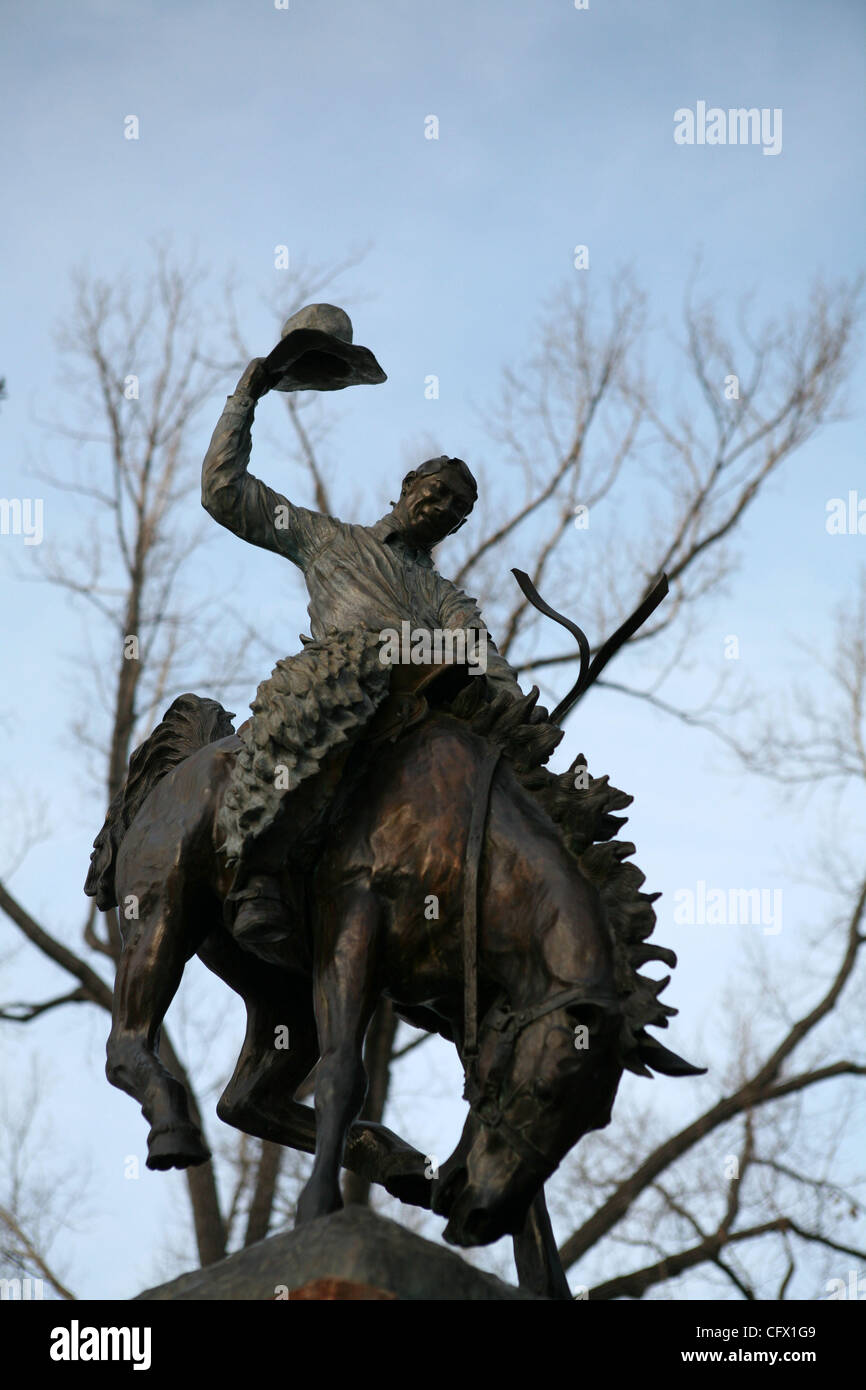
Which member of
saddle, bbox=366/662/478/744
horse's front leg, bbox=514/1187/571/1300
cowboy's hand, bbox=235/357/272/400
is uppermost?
cowboy's hand, bbox=235/357/272/400

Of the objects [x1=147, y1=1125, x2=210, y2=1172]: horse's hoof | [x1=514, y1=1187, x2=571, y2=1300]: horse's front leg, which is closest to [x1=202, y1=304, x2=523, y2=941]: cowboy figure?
[x1=147, y1=1125, x2=210, y2=1172]: horse's hoof

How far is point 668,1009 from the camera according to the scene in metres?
5.04

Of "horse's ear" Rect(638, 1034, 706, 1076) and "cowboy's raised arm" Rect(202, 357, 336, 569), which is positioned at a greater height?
"cowboy's raised arm" Rect(202, 357, 336, 569)

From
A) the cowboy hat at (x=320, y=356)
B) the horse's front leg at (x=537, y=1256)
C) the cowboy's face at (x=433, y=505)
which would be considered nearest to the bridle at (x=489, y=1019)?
the horse's front leg at (x=537, y=1256)

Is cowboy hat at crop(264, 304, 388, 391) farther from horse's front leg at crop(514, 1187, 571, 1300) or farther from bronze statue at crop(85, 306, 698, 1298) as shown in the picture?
horse's front leg at crop(514, 1187, 571, 1300)

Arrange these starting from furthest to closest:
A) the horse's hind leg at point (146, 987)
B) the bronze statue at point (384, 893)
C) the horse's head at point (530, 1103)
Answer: the horse's hind leg at point (146, 987) → the bronze statue at point (384, 893) → the horse's head at point (530, 1103)

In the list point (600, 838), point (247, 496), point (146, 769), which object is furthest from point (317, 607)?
point (600, 838)

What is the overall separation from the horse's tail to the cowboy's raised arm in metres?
0.62

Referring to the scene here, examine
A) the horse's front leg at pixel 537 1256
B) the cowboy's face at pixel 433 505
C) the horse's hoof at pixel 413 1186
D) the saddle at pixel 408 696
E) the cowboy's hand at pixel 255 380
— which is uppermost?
the cowboy's hand at pixel 255 380

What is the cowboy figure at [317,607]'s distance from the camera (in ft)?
17.1

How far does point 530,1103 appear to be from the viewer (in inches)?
190

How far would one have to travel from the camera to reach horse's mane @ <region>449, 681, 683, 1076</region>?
503 cm

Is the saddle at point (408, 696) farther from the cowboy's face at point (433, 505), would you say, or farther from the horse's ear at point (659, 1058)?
the horse's ear at point (659, 1058)

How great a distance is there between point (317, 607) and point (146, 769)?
2.64ft
